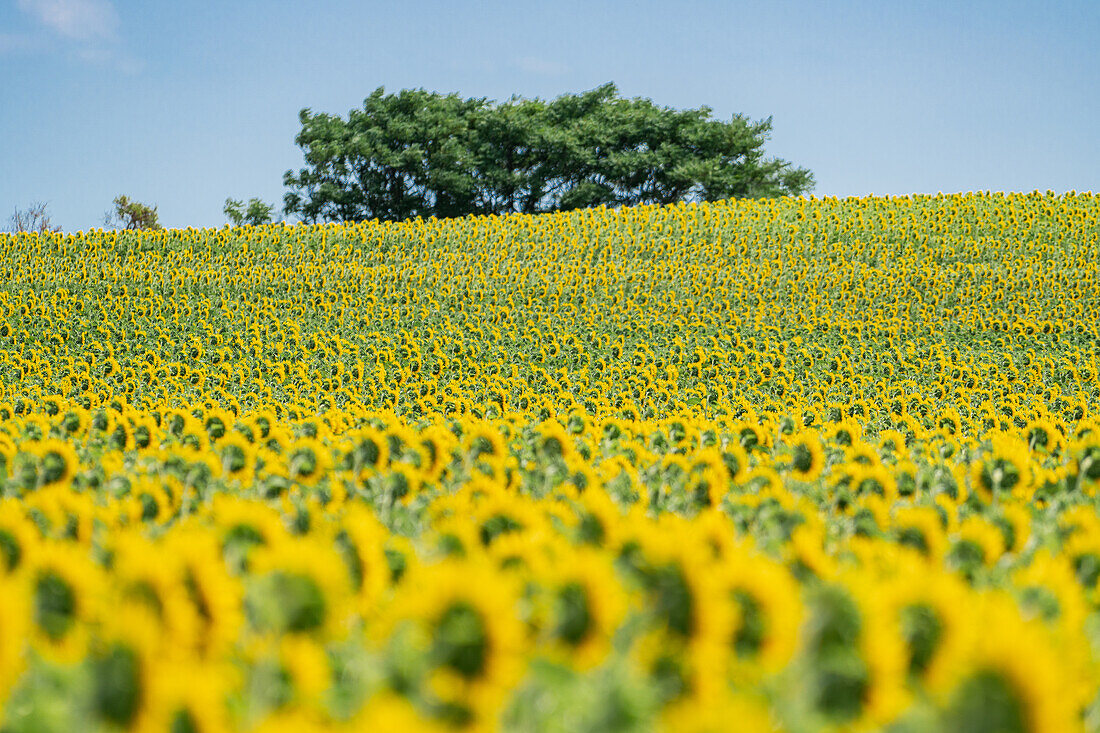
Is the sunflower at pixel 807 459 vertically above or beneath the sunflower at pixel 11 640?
above

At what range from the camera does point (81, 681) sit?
1.11 meters

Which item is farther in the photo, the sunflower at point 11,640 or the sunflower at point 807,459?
the sunflower at point 807,459

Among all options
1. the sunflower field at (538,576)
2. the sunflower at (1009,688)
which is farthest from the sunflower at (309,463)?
the sunflower at (1009,688)

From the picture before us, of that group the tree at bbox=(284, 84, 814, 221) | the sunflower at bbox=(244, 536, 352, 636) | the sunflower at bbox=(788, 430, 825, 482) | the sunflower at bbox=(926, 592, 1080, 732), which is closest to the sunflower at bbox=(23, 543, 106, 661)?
the sunflower at bbox=(244, 536, 352, 636)

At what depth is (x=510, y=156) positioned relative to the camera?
4709 cm

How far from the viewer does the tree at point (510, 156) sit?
146 ft

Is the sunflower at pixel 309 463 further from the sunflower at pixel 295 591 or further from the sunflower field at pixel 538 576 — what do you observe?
the sunflower at pixel 295 591

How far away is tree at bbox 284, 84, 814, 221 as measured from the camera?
146 feet

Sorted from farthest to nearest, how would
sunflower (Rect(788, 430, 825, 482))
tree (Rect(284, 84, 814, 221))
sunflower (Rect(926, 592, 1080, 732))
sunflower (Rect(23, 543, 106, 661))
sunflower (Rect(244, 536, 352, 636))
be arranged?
tree (Rect(284, 84, 814, 221))
sunflower (Rect(788, 430, 825, 482))
sunflower (Rect(23, 543, 106, 661))
sunflower (Rect(244, 536, 352, 636))
sunflower (Rect(926, 592, 1080, 732))

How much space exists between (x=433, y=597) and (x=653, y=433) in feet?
8.68

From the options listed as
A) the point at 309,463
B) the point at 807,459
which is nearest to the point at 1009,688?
the point at 309,463

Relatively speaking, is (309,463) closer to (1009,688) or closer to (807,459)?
(807,459)

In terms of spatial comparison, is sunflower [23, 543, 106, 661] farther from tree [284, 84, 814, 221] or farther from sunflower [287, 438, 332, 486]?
tree [284, 84, 814, 221]

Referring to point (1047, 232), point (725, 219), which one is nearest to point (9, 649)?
point (725, 219)
